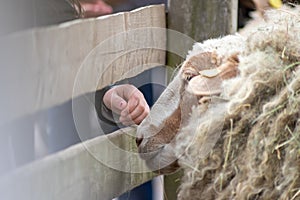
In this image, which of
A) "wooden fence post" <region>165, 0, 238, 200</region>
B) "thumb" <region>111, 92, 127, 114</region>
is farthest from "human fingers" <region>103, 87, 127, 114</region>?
"wooden fence post" <region>165, 0, 238, 200</region>

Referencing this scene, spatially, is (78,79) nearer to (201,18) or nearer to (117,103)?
(117,103)

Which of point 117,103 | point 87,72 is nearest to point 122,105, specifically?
point 117,103

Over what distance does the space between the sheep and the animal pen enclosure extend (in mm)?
176

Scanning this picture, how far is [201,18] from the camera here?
1.73 m

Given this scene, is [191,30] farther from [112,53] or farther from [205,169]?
[205,169]

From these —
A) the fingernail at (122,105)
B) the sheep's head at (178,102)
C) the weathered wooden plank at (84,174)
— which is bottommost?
the weathered wooden plank at (84,174)

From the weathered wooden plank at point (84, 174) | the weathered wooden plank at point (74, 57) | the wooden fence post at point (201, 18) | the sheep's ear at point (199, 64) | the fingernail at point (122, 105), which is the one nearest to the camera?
the weathered wooden plank at point (74, 57)

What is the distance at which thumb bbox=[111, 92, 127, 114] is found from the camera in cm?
151

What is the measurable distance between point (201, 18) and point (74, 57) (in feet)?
1.74

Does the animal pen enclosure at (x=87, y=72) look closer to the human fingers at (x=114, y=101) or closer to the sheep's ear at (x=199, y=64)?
the human fingers at (x=114, y=101)

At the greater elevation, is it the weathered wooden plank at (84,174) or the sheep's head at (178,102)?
the sheep's head at (178,102)

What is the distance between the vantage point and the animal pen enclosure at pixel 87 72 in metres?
1.12

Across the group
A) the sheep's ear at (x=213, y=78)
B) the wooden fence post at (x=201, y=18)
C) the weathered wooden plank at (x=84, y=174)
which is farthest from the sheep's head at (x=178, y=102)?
the wooden fence post at (x=201, y=18)

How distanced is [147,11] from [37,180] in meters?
0.62
